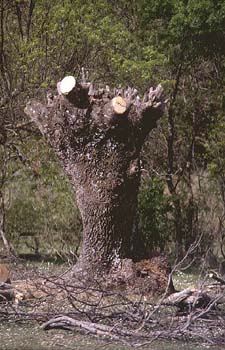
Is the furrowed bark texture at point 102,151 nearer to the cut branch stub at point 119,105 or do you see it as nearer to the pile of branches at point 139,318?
the cut branch stub at point 119,105

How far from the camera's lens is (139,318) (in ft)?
35.4

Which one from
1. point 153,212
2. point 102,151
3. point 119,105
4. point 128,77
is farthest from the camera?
point 153,212

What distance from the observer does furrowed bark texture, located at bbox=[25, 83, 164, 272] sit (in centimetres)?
1376

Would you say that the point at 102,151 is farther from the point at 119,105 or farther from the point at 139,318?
the point at 139,318

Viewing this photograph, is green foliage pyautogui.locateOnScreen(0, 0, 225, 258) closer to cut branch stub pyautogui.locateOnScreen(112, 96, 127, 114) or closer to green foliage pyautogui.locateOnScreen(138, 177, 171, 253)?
green foliage pyautogui.locateOnScreen(138, 177, 171, 253)

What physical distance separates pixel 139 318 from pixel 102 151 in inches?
149

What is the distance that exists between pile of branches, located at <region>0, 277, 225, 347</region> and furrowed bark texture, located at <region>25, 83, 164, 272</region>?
A: 2.14 meters

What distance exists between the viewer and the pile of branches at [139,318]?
33.8ft

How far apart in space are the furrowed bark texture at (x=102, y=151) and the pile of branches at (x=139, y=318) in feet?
7.03

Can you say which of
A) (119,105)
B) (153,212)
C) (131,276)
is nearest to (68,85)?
(119,105)

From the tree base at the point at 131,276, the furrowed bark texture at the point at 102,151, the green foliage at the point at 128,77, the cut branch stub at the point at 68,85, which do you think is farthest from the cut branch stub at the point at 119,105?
the green foliage at the point at 128,77

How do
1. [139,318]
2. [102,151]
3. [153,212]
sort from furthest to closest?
[153,212], [102,151], [139,318]

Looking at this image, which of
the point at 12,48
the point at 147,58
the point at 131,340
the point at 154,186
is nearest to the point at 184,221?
the point at 154,186

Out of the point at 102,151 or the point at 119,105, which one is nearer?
the point at 119,105
